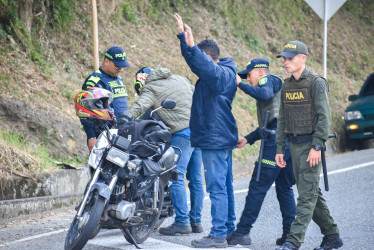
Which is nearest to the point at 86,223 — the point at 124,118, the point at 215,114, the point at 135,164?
the point at 135,164

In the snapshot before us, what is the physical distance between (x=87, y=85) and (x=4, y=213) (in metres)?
1.84

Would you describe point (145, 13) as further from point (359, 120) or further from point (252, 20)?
point (359, 120)

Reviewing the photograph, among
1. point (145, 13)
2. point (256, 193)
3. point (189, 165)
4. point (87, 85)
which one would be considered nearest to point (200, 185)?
point (189, 165)

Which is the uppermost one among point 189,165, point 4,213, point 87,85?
point 87,85

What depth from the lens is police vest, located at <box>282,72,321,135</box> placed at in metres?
6.68

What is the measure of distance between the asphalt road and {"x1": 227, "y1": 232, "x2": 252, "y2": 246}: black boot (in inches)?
3.3

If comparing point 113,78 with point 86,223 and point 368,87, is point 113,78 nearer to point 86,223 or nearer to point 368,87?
point 86,223

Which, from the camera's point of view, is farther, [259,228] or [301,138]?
[259,228]

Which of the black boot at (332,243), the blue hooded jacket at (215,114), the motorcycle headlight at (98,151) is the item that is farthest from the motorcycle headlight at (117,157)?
the black boot at (332,243)

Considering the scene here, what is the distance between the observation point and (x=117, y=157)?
6.54 m

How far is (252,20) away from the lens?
2022 centimetres

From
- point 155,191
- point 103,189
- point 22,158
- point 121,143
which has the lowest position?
point 155,191

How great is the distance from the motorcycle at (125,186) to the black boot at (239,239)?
2.61 feet

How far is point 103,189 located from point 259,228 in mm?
2505
